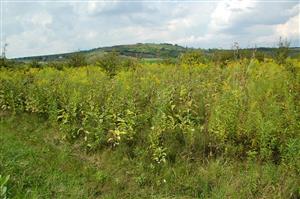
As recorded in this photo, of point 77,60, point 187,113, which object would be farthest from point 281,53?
point 77,60

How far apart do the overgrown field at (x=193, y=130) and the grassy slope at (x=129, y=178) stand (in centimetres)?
2

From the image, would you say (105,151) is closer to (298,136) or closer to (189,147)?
(189,147)

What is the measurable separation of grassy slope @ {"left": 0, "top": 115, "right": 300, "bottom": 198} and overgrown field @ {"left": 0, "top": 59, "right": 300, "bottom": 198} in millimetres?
18

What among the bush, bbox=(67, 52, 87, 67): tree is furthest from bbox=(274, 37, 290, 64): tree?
bbox=(67, 52, 87, 67): tree

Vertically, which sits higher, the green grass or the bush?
the bush

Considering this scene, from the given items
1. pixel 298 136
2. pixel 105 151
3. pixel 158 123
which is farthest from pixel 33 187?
pixel 298 136

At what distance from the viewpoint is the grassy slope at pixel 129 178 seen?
5.77 metres

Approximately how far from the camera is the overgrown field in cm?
612

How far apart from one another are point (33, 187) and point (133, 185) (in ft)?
5.17

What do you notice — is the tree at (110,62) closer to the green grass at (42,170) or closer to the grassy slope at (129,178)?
the green grass at (42,170)

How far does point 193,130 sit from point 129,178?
4.55 ft

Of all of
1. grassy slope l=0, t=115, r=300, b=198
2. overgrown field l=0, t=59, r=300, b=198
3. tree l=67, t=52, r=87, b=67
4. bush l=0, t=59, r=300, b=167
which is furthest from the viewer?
tree l=67, t=52, r=87, b=67

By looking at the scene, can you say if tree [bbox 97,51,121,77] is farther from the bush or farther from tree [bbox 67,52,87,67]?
tree [bbox 67,52,87,67]

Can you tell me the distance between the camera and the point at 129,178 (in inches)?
267
